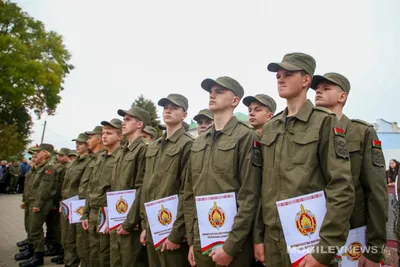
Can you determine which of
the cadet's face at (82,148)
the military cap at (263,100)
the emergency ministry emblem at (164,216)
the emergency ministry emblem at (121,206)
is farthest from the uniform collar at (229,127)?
the cadet's face at (82,148)

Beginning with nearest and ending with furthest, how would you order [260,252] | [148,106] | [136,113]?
1. [260,252]
2. [136,113]
3. [148,106]

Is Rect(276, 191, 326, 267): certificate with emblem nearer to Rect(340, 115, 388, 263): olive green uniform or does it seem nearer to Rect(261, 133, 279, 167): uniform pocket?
Rect(261, 133, 279, 167): uniform pocket

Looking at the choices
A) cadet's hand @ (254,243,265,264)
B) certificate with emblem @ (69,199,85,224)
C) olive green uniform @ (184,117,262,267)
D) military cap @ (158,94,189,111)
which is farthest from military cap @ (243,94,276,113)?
certificate with emblem @ (69,199,85,224)

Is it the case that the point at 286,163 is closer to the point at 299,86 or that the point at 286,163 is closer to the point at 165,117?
the point at 299,86

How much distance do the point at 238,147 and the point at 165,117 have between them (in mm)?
1478

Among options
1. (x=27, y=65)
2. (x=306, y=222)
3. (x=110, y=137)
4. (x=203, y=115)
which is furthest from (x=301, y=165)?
(x=27, y=65)

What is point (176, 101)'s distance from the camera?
174 inches

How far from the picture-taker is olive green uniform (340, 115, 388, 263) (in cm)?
282

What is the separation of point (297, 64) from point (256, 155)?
858 millimetres

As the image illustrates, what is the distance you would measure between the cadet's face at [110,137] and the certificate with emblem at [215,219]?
297cm

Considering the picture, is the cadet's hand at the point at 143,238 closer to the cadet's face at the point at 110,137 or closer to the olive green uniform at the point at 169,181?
the olive green uniform at the point at 169,181

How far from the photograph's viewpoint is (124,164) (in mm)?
4742

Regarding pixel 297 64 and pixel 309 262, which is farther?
pixel 297 64

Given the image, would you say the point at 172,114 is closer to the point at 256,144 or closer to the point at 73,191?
the point at 256,144
